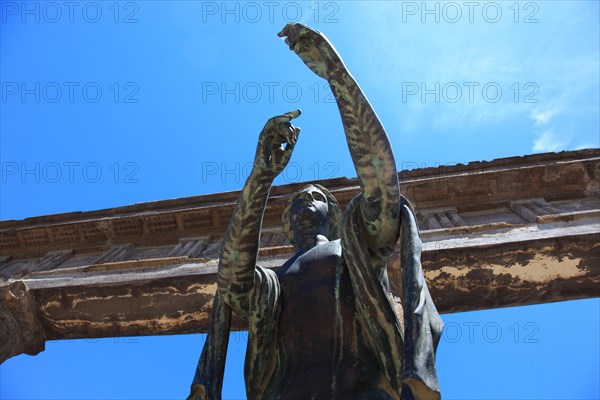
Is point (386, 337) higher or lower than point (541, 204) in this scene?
lower

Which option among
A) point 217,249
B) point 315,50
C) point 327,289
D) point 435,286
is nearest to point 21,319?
point 217,249

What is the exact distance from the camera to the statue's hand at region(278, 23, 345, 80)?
2779 mm

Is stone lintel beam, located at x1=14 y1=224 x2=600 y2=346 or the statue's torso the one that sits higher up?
stone lintel beam, located at x1=14 y1=224 x2=600 y2=346

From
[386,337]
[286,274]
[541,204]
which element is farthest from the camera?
[541,204]

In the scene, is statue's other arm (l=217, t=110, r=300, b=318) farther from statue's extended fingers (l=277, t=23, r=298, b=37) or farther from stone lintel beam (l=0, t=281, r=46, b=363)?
stone lintel beam (l=0, t=281, r=46, b=363)

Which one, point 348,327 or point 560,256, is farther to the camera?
point 560,256

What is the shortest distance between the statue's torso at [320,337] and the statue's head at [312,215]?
0.27 meters

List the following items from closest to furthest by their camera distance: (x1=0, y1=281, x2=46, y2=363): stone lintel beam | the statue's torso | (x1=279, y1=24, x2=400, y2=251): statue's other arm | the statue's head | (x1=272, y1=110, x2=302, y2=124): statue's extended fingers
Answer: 1. the statue's torso
2. (x1=279, y1=24, x2=400, y2=251): statue's other arm
3. (x1=272, y1=110, x2=302, y2=124): statue's extended fingers
4. the statue's head
5. (x1=0, y1=281, x2=46, y2=363): stone lintel beam

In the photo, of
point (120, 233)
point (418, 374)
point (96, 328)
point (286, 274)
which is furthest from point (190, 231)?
point (418, 374)

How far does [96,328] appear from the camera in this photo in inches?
275

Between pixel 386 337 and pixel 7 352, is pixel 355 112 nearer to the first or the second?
pixel 386 337

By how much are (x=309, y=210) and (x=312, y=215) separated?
0.11 ft

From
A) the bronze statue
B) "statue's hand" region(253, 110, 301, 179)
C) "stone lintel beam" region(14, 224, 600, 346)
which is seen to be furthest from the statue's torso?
"stone lintel beam" region(14, 224, 600, 346)

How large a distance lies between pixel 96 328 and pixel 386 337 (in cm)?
518
